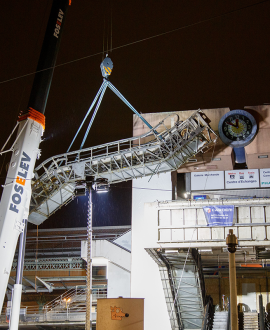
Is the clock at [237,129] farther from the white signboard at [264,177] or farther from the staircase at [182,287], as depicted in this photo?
the staircase at [182,287]

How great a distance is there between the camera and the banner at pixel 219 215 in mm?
22203

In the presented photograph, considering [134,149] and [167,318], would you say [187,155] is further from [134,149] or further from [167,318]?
[167,318]

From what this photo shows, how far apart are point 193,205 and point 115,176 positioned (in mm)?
5479

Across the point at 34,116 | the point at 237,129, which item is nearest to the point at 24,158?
the point at 34,116

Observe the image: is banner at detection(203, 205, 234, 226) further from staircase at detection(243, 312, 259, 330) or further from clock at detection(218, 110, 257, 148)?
clock at detection(218, 110, 257, 148)

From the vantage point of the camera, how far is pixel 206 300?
1009 inches

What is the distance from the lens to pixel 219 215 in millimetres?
22438

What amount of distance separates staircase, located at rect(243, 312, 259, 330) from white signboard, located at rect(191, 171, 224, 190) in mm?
9966

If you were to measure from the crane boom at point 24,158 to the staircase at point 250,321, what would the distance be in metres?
13.1

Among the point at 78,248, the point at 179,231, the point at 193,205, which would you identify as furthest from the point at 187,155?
the point at 78,248

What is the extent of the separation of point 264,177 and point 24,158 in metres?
18.0

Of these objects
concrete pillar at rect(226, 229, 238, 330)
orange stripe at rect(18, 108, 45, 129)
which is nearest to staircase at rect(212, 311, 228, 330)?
concrete pillar at rect(226, 229, 238, 330)

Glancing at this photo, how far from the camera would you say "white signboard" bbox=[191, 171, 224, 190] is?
28.0 m

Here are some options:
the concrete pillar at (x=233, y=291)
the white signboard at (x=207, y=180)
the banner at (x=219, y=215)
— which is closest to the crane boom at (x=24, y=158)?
the banner at (x=219, y=215)
